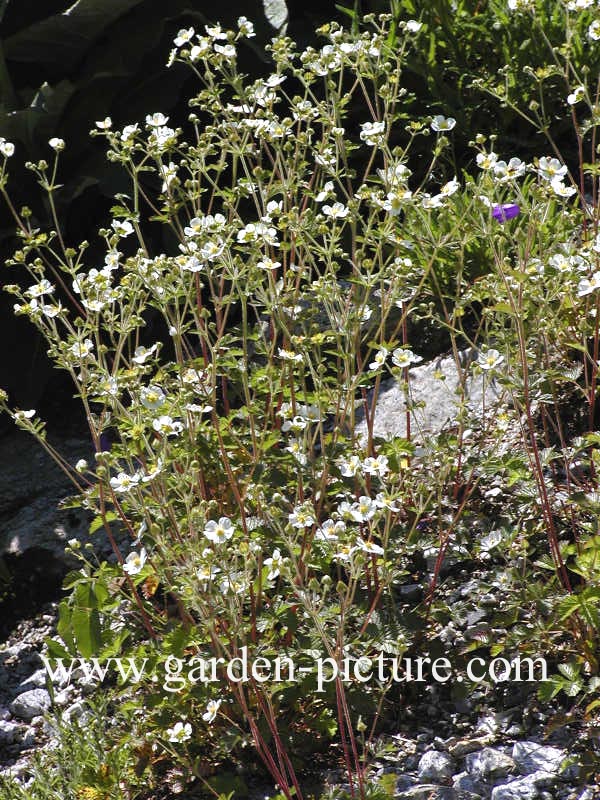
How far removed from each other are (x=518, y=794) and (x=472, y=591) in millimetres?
559

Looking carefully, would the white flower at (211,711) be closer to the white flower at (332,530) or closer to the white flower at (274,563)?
the white flower at (274,563)

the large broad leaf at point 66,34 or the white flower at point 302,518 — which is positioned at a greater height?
the large broad leaf at point 66,34

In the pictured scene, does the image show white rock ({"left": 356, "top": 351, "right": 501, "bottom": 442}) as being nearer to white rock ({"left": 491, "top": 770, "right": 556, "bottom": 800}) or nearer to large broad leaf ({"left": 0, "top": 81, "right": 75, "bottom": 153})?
white rock ({"left": 491, "top": 770, "right": 556, "bottom": 800})

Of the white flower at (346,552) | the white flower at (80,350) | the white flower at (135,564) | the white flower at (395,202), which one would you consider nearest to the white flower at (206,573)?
the white flower at (135,564)

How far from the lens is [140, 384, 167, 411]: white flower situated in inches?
83.7

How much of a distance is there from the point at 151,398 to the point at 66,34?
1987 millimetres

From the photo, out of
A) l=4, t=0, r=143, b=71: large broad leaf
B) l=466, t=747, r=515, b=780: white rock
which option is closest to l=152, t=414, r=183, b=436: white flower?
l=466, t=747, r=515, b=780: white rock

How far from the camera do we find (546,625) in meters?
2.07

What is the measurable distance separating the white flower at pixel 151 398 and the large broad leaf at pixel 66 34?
6.20ft

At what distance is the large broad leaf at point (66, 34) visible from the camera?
347 cm

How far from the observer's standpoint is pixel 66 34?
140 inches

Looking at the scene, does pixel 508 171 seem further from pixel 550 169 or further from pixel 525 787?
pixel 525 787

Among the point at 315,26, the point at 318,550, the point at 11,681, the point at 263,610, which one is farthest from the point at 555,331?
the point at 315,26

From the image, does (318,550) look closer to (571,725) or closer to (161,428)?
(161,428)
